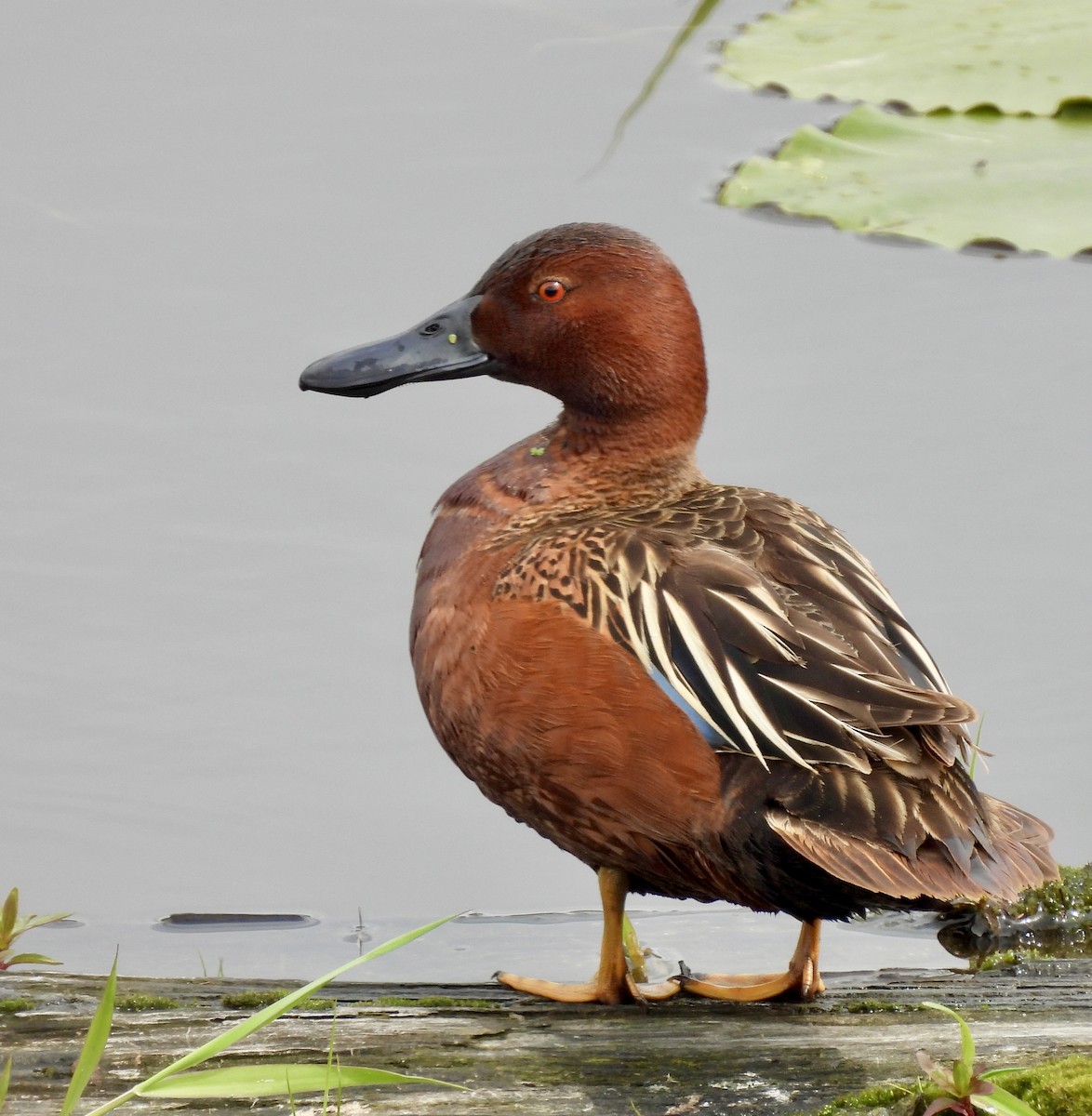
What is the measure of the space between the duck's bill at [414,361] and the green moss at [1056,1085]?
6.87 feet

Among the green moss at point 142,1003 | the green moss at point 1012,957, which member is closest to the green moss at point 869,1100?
the green moss at point 142,1003

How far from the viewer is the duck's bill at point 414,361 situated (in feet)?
12.5

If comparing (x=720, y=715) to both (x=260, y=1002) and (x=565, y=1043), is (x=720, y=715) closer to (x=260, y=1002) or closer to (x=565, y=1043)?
(x=565, y=1043)

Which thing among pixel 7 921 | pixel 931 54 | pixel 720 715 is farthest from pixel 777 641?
pixel 931 54

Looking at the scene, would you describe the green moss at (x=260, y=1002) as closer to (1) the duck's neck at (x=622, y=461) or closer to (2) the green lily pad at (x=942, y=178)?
(1) the duck's neck at (x=622, y=461)

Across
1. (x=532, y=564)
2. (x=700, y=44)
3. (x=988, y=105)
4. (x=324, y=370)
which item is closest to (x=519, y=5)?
(x=700, y=44)

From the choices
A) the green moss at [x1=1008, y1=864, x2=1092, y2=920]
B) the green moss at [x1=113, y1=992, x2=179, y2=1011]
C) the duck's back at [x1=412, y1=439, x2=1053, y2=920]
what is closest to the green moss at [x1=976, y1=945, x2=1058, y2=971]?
the green moss at [x1=1008, y1=864, x2=1092, y2=920]

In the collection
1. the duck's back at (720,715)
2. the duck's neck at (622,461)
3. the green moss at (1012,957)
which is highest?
the duck's neck at (622,461)

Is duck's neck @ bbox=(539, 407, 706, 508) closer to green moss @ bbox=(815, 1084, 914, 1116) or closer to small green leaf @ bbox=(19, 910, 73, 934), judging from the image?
small green leaf @ bbox=(19, 910, 73, 934)

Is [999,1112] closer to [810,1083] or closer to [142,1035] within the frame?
[810,1083]

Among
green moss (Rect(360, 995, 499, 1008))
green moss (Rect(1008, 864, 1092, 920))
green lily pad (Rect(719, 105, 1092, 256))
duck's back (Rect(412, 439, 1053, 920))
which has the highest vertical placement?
green lily pad (Rect(719, 105, 1092, 256))

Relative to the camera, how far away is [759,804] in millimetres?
2721

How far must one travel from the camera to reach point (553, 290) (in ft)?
11.9

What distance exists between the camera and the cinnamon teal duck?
2.69 m
